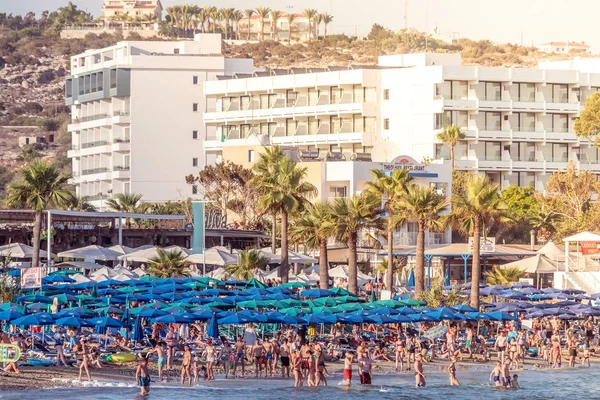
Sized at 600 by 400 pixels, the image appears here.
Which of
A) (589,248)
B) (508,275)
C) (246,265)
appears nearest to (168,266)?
(246,265)

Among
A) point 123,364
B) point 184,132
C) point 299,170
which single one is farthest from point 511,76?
point 123,364

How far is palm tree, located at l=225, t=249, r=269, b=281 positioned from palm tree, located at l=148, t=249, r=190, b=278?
2.52 metres

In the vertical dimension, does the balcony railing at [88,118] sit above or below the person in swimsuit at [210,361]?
above

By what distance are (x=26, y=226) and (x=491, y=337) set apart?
40038 millimetres

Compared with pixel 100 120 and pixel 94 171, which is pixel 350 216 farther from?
pixel 94 171

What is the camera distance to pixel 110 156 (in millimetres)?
139875

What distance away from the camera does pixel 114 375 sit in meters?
47.1

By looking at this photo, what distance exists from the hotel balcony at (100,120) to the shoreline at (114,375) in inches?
3407

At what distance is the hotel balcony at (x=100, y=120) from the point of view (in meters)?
138

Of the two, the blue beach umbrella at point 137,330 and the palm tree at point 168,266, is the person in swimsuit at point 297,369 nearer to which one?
the blue beach umbrella at point 137,330

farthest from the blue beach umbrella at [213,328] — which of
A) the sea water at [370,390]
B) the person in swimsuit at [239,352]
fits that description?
the sea water at [370,390]

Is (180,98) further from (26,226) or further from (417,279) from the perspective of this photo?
(417,279)

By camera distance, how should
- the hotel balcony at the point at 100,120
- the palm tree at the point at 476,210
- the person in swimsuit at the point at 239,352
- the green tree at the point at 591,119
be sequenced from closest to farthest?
1. the person in swimsuit at the point at 239,352
2. the palm tree at the point at 476,210
3. the green tree at the point at 591,119
4. the hotel balcony at the point at 100,120

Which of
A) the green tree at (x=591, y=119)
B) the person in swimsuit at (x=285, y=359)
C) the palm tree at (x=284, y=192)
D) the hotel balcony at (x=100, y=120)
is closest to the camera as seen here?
the person in swimsuit at (x=285, y=359)
